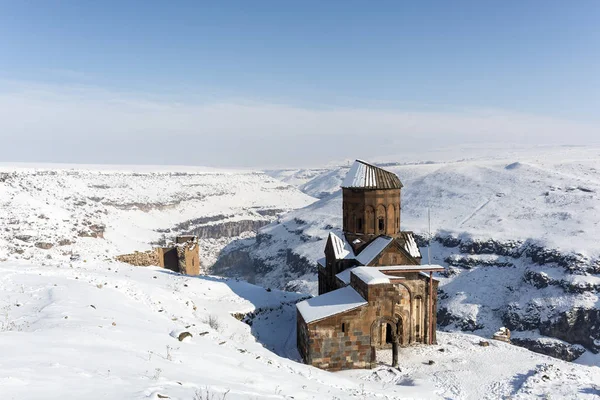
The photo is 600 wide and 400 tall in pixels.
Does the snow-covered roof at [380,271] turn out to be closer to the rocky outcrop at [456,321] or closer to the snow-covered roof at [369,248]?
the snow-covered roof at [369,248]

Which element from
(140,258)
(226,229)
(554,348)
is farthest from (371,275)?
(226,229)

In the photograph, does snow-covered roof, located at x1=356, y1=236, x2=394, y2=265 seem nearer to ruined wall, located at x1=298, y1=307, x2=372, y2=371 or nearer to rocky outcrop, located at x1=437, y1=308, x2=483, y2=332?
ruined wall, located at x1=298, y1=307, x2=372, y2=371

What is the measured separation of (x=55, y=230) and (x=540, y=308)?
63.3 meters

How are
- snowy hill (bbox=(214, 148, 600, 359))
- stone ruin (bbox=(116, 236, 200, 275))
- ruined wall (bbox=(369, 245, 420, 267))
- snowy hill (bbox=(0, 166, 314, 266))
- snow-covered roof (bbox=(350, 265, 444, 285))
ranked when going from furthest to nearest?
snowy hill (bbox=(0, 166, 314, 266))
snowy hill (bbox=(214, 148, 600, 359))
stone ruin (bbox=(116, 236, 200, 275))
ruined wall (bbox=(369, 245, 420, 267))
snow-covered roof (bbox=(350, 265, 444, 285))

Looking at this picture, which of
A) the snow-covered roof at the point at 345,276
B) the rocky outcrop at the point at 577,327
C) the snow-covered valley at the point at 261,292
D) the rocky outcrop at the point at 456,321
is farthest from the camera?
the rocky outcrop at the point at 456,321

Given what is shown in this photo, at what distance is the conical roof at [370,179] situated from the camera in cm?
2623

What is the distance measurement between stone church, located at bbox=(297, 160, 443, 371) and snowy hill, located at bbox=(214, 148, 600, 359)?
25.8 m

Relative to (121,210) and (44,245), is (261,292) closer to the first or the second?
(44,245)

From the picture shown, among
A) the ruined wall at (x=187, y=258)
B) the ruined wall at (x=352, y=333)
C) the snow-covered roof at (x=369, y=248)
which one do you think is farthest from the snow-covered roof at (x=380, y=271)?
the ruined wall at (x=187, y=258)

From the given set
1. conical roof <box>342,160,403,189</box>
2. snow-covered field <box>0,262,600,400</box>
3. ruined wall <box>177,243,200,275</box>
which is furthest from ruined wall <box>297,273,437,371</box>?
ruined wall <box>177,243,200,275</box>

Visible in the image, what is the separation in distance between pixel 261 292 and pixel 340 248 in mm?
6452

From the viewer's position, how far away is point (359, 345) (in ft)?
65.4

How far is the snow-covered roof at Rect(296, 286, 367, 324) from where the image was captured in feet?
65.4

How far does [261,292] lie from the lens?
2705 centimetres
